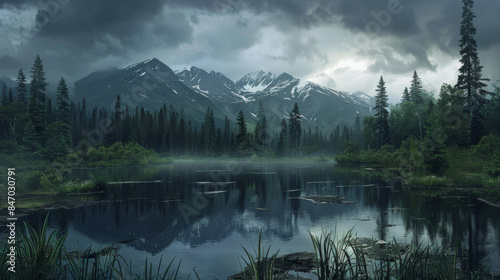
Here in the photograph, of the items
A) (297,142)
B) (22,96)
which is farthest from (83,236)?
(297,142)

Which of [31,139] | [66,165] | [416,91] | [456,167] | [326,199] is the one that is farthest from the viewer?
[416,91]

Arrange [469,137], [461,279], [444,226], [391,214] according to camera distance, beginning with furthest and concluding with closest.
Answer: [469,137]
[391,214]
[444,226]
[461,279]

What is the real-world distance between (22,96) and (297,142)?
3342 inches

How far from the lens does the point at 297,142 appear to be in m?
128

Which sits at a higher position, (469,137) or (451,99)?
(451,99)

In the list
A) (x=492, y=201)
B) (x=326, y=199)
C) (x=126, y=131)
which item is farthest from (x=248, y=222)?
(x=126, y=131)

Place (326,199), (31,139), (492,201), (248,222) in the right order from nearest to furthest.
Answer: (248,222), (492,201), (326,199), (31,139)

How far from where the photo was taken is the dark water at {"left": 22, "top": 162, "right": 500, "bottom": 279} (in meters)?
14.9

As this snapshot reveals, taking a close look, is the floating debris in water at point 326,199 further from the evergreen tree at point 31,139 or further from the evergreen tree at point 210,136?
the evergreen tree at point 210,136

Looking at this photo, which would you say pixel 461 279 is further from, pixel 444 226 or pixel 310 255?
pixel 444 226

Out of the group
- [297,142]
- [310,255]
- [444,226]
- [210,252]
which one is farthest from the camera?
[297,142]

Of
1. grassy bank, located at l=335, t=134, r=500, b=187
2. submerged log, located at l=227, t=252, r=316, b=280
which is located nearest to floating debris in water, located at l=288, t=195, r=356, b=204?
grassy bank, located at l=335, t=134, r=500, b=187

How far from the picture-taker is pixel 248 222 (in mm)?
21141

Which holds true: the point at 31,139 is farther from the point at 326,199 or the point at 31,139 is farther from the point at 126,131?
the point at 326,199
